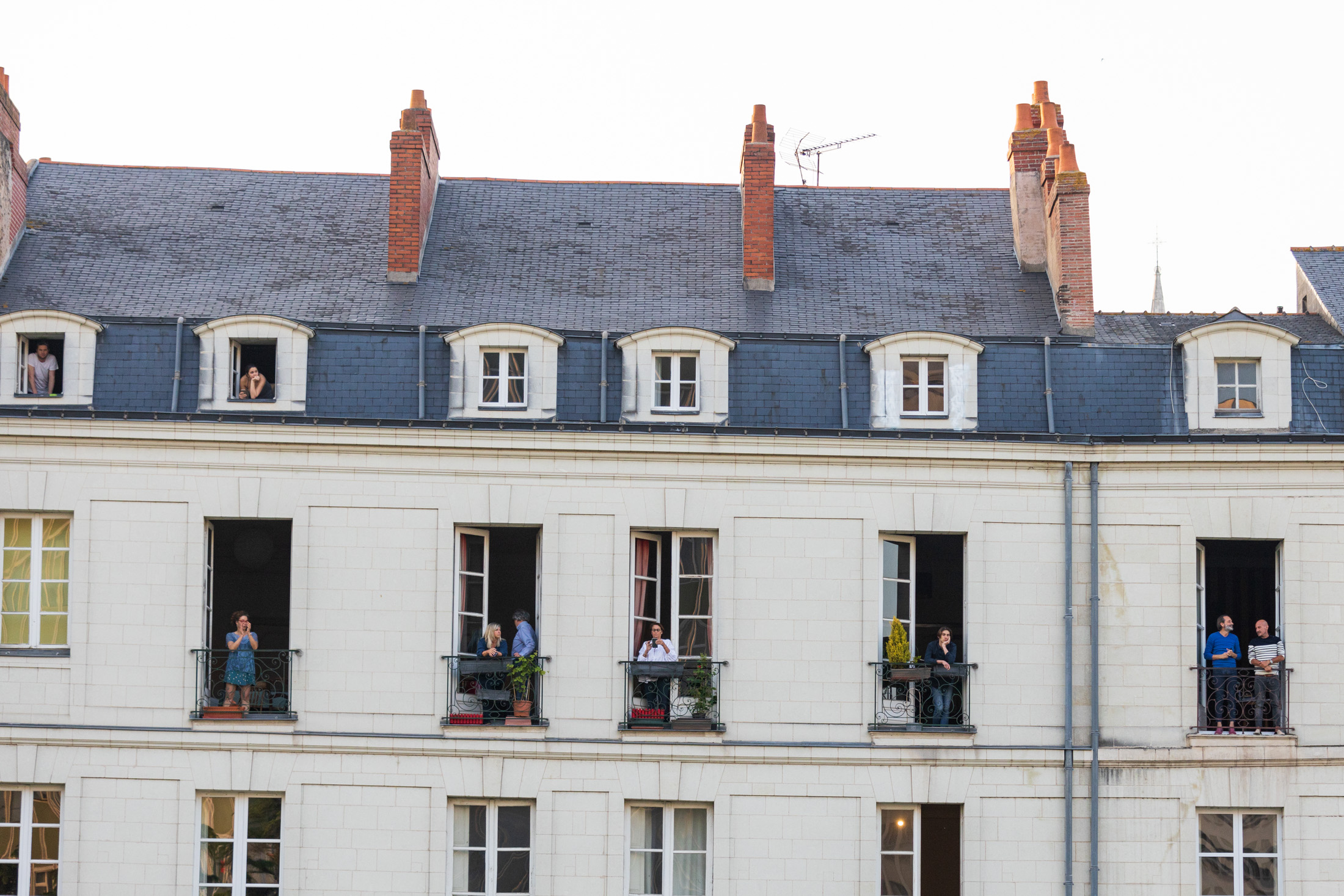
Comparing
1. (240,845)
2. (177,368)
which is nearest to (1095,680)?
(240,845)

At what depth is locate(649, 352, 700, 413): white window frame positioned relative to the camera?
17391 mm

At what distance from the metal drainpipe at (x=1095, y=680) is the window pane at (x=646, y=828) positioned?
15.5 feet

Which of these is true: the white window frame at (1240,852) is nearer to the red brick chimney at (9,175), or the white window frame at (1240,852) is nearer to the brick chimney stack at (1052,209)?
the brick chimney stack at (1052,209)

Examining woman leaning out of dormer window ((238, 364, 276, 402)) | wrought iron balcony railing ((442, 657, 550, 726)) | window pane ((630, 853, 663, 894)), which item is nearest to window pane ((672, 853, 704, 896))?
window pane ((630, 853, 663, 894))

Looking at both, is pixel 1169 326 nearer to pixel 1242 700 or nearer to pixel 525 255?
pixel 1242 700

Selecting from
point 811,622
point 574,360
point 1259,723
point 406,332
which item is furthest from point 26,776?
point 1259,723

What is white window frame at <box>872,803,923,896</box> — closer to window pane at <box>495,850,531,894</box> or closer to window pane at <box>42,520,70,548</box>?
window pane at <box>495,850,531,894</box>

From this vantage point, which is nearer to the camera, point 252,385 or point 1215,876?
point 1215,876

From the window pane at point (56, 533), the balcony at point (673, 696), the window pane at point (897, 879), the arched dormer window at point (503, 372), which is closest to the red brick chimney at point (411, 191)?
the arched dormer window at point (503, 372)

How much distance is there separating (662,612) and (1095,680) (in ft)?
16.0

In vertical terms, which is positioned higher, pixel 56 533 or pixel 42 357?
pixel 42 357

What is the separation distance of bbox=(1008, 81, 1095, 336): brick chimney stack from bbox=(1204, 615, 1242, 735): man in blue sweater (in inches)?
179

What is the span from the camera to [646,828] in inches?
664

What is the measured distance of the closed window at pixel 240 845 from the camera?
16.6 m
